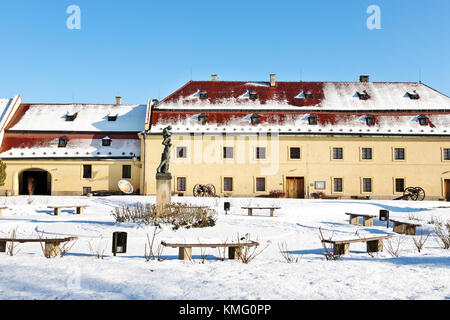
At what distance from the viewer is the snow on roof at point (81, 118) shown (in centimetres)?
3347


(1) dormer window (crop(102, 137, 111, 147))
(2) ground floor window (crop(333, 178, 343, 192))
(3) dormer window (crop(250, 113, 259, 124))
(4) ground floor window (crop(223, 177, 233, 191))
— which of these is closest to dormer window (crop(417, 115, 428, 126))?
(2) ground floor window (crop(333, 178, 343, 192))

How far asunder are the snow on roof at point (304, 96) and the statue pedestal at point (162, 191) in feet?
60.7

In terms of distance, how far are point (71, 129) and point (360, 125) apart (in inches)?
945

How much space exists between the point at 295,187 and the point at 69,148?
61.0 feet

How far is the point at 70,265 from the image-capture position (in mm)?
6965

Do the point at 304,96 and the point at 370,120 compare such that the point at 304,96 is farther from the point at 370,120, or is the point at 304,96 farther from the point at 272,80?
the point at 370,120

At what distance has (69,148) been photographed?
32.0 m

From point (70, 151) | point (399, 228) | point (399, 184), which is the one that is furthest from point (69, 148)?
point (399, 184)

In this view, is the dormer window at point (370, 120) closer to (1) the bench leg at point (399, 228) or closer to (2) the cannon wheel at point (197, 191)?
(2) the cannon wheel at point (197, 191)

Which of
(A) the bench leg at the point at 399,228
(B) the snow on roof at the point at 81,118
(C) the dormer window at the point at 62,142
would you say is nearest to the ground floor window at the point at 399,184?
(A) the bench leg at the point at 399,228

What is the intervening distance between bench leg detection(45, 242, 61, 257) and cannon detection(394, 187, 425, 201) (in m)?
26.8

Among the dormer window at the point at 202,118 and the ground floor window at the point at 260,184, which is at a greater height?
the dormer window at the point at 202,118

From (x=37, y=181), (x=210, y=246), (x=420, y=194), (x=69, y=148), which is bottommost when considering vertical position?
(x=210, y=246)
